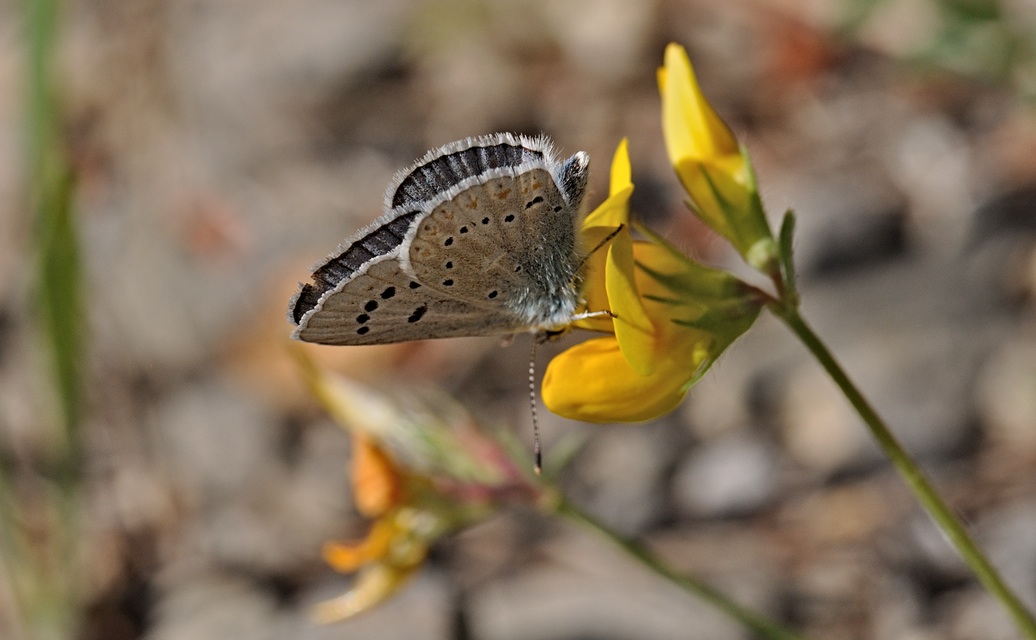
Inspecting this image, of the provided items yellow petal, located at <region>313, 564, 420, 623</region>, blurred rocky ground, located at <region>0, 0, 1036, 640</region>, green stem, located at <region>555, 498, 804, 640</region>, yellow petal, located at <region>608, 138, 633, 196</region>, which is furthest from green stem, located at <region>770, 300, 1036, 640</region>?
yellow petal, located at <region>313, 564, 420, 623</region>

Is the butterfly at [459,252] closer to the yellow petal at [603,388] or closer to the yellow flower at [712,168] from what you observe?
the yellow petal at [603,388]

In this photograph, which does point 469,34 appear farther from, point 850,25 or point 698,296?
point 698,296

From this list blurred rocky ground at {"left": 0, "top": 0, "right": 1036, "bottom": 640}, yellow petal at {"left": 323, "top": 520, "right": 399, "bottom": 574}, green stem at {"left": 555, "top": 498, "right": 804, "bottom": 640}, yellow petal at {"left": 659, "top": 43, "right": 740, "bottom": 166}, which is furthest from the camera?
blurred rocky ground at {"left": 0, "top": 0, "right": 1036, "bottom": 640}

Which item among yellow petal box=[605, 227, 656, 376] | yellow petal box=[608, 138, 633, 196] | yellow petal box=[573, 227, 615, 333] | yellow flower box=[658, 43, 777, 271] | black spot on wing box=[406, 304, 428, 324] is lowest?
black spot on wing box=[406, 304, 428, 324]

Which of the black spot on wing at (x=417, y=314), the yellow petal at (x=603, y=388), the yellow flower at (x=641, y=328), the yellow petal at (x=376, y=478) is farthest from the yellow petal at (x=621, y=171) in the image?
the yellow petal at (x=376, y=478)

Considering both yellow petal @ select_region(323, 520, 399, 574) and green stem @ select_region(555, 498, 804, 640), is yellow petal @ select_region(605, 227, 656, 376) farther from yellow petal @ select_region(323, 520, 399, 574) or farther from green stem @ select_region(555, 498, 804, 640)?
yellow petal @ select_region(323, 520, 399, 574)

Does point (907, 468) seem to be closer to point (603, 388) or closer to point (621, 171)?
point (603, 388)
